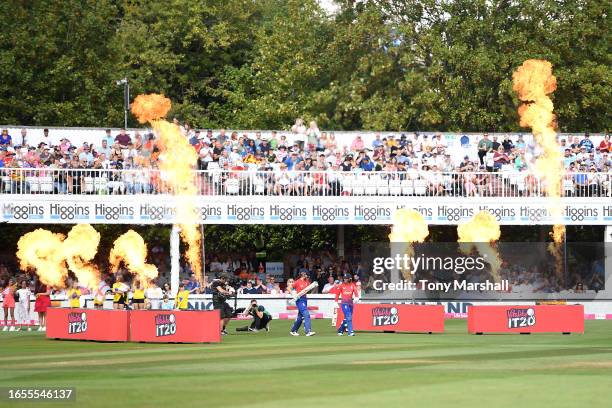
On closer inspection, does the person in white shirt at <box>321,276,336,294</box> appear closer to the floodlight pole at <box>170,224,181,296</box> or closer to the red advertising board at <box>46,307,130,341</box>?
the floodlight pole at <box>170,224,181,296</box>

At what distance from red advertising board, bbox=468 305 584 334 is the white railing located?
1229 centimetres

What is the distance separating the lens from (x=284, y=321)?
46.0m

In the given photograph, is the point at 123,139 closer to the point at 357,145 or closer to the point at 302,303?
the point at 357,145

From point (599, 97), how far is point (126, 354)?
36478mm

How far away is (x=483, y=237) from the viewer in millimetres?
50031

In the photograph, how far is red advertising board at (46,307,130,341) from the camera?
3397 cm

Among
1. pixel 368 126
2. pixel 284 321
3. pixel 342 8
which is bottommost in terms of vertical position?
pixel 284 321

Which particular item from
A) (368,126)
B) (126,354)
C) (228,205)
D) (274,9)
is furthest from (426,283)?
(274,9)

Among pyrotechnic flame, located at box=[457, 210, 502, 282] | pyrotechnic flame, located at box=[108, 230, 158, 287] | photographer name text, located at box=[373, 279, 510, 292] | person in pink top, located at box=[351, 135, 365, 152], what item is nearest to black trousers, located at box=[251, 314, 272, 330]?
pyrotechnic flame, located at box=[108, 230, 158, 287]

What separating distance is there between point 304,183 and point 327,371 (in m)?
→ 25.2

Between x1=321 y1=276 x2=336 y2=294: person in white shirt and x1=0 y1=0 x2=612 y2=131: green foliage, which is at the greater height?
x1=0 y1=0 x2=612 y2=131: green foliage

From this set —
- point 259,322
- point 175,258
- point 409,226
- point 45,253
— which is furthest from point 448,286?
point 45,253

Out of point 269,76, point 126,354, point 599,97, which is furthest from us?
point 269,76

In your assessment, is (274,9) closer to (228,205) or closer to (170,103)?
(170,103)
